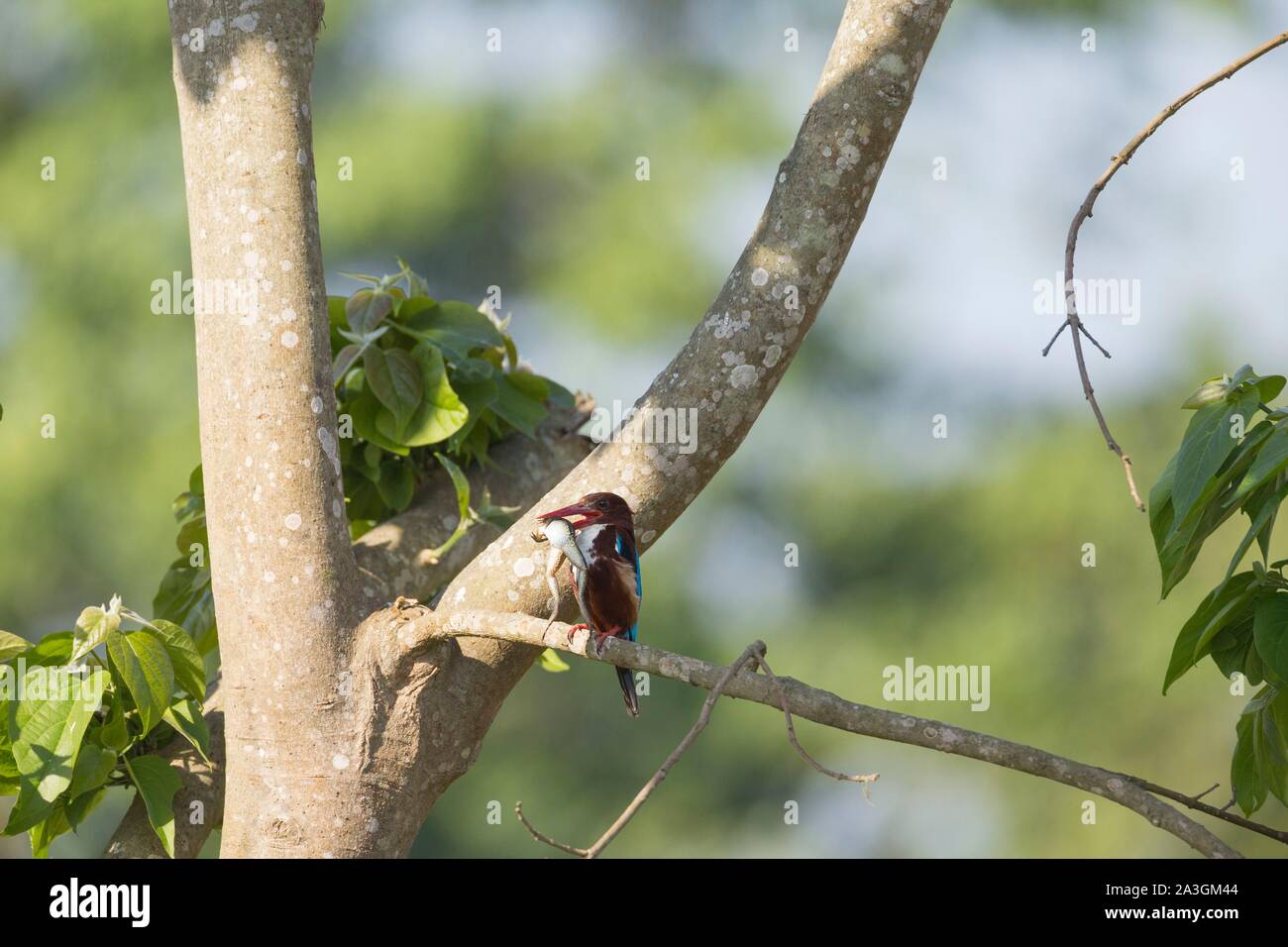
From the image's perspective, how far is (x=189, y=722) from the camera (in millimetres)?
1431

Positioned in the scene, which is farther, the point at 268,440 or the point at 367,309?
the point at 367,309

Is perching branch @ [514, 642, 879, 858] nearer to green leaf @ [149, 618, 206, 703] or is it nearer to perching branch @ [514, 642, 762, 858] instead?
perching branch @ [514, 642, 762, 858]

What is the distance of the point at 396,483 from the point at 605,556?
2.18 ft

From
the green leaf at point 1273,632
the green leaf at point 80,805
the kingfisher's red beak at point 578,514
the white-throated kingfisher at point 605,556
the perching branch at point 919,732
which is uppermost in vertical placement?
the kingfisher's red beak at point 578,514

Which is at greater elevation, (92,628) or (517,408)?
(517,408)

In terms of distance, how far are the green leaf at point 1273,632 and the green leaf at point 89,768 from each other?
1.27m

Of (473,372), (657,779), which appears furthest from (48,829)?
(657,779)

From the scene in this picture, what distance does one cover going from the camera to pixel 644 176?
4.49 metres

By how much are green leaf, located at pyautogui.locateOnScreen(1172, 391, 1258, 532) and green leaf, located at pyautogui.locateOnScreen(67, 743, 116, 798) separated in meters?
1.22

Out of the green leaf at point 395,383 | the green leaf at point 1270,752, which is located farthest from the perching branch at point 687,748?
the green leaf at point 395,383

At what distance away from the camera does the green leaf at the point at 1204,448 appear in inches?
43.3

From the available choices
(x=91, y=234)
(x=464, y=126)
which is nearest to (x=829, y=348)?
(x=464, y=126)

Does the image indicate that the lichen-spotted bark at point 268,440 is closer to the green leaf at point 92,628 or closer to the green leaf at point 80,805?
the green leaf at point 92,628

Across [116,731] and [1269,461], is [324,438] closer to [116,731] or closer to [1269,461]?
[116,731]
